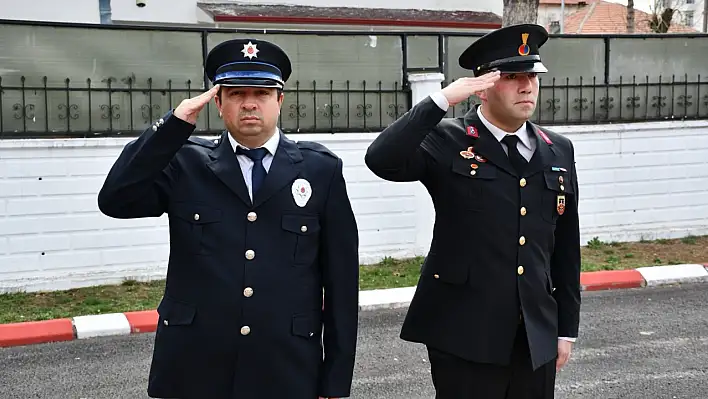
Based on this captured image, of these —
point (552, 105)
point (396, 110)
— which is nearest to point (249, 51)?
point (396, 110)

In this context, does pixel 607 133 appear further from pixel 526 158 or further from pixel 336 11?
pixel 336 11

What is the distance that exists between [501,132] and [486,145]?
3.1 inches

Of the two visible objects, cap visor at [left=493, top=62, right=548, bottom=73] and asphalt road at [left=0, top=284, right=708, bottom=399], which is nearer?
cap visor at [left=493, top=62, right=548, bottom=73]

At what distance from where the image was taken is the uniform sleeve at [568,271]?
3.36 m

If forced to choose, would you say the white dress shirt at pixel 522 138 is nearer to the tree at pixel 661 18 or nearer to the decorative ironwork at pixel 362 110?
the decorative ironwork at pixel 362 110

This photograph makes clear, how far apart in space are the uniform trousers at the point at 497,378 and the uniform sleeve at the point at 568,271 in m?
0.22

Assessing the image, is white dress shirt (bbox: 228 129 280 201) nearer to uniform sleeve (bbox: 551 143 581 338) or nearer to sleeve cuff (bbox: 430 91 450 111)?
sleeve cuff (bbox: 430 91 450 111)

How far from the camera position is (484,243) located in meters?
3.18

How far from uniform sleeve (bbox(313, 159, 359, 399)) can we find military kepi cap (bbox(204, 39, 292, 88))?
0.41m

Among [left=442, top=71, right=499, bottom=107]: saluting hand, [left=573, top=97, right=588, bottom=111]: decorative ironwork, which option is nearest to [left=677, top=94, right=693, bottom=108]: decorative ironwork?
[left=573, top=97, right=588, bottom=111]: decorative ironwork

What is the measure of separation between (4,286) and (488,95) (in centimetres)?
577

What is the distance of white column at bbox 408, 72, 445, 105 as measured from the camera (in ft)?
29.6

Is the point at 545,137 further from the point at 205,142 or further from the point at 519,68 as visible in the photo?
the point at 205,142

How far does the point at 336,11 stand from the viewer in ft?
56.9
